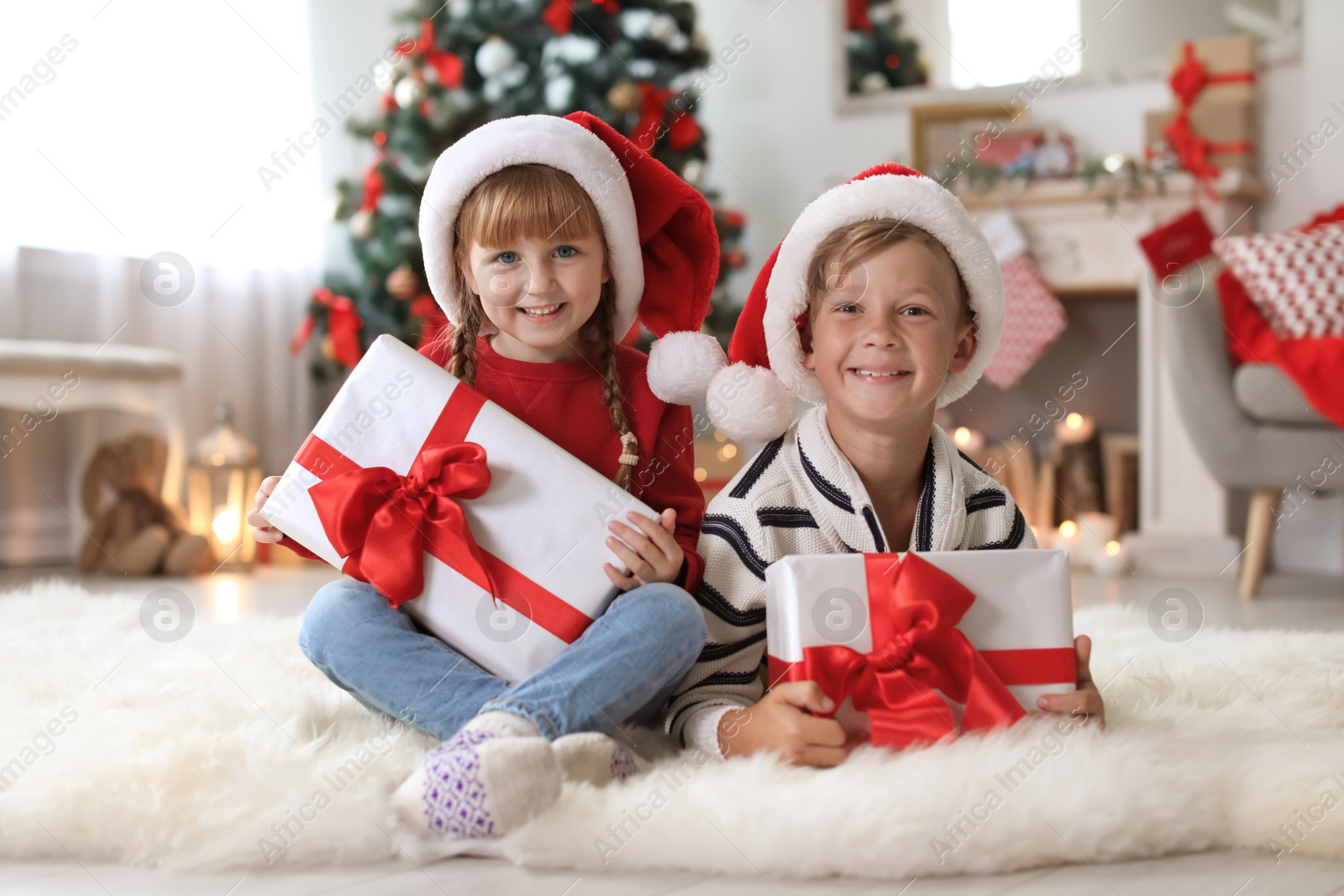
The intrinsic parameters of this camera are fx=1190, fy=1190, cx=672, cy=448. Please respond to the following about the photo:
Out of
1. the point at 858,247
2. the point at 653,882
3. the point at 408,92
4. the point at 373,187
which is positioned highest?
the point at 408,92

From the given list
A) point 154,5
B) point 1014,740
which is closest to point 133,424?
point 154,5

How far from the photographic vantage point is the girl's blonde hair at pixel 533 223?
1157 mm

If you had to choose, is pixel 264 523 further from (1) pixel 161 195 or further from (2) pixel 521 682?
(1) pixel 161 195

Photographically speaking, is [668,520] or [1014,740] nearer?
[1014,740]

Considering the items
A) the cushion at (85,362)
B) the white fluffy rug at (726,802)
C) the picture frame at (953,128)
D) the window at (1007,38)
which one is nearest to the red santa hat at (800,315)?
the white fluffy rug at (726,802)

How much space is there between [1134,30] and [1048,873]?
2.83m

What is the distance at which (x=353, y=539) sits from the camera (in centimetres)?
103

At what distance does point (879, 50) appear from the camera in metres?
3.48

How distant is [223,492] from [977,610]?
2301 millimetres

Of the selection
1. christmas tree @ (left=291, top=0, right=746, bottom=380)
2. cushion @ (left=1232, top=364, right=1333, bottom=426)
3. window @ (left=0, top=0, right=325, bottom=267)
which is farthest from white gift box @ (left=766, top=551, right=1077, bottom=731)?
window @ (left=0, top=0, right=325, bottom=267)

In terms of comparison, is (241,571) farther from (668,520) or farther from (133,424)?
(668,520)

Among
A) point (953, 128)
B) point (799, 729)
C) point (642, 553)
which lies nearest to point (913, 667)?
point (799, 729)

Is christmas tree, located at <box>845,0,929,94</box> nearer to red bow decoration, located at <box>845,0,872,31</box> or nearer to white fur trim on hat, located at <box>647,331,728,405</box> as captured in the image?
red bow decoration, located at <box>845,0,872,31</box>

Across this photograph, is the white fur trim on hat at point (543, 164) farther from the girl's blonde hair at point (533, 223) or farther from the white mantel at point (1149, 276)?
the white mantel at point (1149, 276)
